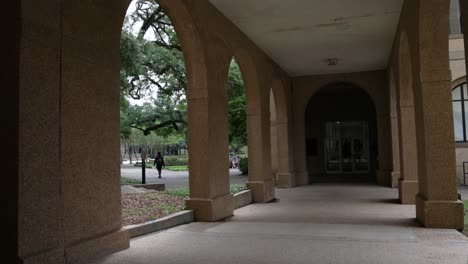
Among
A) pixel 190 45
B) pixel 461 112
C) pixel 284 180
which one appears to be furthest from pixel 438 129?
pixel 461 112

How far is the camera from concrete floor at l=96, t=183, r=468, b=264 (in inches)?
200

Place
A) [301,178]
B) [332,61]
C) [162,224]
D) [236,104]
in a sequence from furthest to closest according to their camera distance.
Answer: [236,104]
[301,178]
[332,61]
[162,224]

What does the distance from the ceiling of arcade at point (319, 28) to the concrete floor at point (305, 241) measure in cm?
441

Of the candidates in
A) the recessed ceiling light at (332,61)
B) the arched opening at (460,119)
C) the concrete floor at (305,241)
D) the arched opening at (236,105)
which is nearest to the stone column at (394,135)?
the recessed ceiling light at (332,61)

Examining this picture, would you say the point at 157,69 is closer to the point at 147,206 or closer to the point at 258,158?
the point at 258,158

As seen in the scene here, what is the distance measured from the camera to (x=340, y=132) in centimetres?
2367

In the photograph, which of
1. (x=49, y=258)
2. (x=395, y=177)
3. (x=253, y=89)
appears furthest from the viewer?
(x=395, y=177)

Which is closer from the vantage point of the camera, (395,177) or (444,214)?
(444,214)

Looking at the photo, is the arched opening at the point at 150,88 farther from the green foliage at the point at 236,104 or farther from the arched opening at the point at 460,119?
the arched opening at the point at 460,119

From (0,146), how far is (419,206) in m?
6.90

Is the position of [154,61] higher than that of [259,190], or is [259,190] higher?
[154,61]

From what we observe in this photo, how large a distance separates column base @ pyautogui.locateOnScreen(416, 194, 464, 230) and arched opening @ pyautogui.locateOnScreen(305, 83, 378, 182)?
1585cm

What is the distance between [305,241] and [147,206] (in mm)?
3855

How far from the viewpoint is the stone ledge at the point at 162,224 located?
20.7 feet
